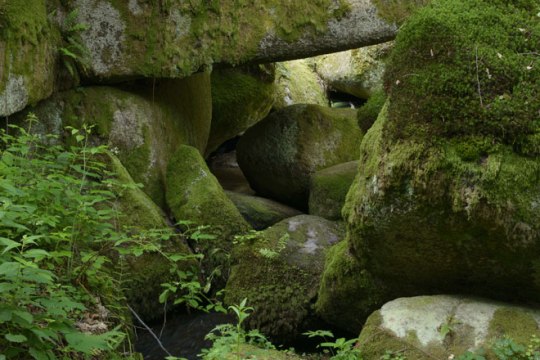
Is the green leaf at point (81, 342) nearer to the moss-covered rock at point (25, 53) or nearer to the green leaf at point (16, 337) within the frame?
the green leaf at point (16, 337)

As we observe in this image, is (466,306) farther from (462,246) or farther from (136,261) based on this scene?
(136,261)

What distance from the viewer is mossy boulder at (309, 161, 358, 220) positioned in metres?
8.67

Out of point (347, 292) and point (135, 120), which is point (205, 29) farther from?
point (347, 292)

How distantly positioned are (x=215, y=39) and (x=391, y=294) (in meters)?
4.54

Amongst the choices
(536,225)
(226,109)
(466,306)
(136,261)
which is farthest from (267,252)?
(226,109)

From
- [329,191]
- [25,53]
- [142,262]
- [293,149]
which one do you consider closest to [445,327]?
[142,262]

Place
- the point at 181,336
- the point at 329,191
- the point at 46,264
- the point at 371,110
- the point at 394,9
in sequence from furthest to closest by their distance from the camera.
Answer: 1. the point at 329,191
2. the point at 371,110
3. the point at 394,9
4. the point at 181,336
5. the point at 46,264

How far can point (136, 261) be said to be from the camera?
634 centimetres

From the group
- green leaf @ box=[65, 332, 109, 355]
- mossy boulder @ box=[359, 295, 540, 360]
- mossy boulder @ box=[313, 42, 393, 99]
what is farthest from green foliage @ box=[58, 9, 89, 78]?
mossy boulder @ box=[313, 42, 393, 99]

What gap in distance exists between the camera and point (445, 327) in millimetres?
3707

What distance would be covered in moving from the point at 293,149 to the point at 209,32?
9.72ft

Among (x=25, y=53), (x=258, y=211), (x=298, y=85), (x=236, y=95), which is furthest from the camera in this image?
(x=298, y=85)

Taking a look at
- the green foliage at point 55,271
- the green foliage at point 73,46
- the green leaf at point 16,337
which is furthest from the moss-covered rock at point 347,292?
the green foliage at point 73,46

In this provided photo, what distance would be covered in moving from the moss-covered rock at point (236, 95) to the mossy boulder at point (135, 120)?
74.4 inches
